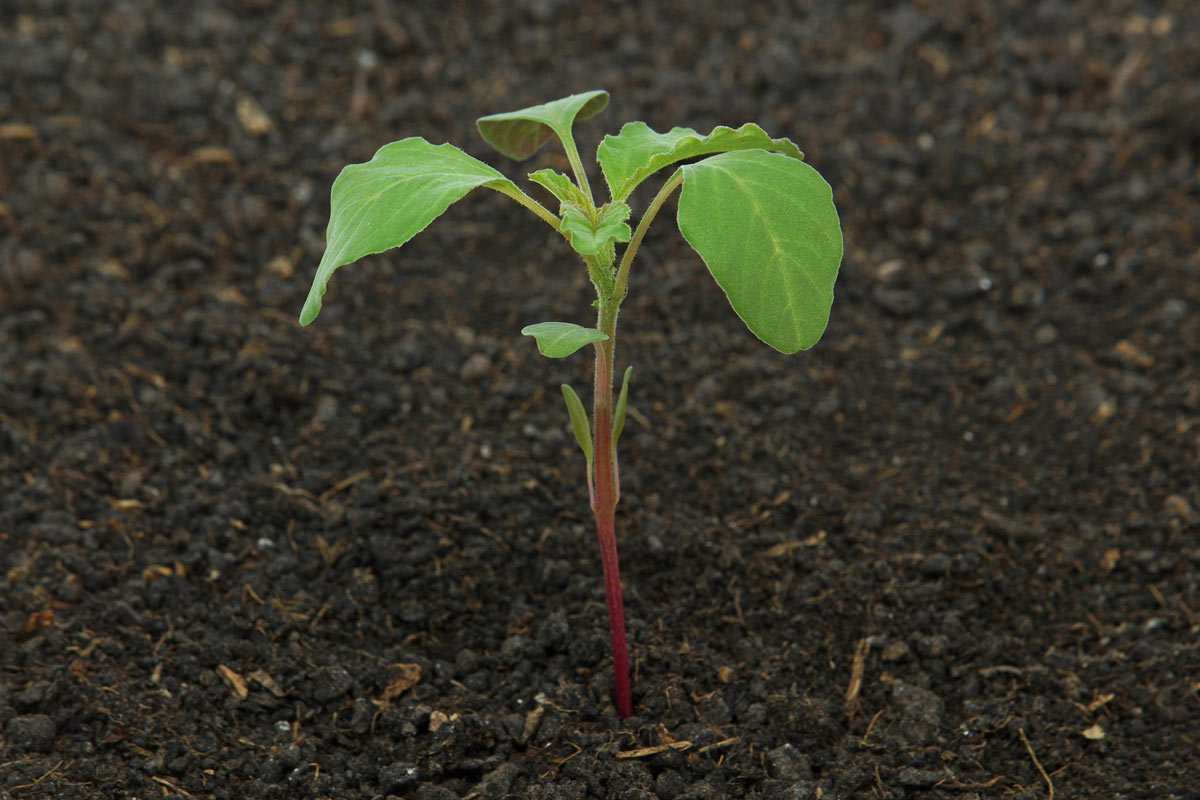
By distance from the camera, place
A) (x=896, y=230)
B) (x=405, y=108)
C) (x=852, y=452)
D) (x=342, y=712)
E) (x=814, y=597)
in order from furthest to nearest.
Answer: (x=405, y=108) → (x=896, y=230) → (x=852, y=452) → (x=814, y=597) → (x=342, y=712)

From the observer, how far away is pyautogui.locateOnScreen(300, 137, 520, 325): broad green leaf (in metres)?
1.38

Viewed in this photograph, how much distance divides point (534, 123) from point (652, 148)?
335 mm

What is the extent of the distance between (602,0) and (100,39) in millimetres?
1607

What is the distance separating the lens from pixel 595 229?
148 centimetres

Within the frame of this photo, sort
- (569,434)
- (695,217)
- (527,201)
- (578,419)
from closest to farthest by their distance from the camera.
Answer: (695,217) → (527,201) → (578,419) → (569,434)

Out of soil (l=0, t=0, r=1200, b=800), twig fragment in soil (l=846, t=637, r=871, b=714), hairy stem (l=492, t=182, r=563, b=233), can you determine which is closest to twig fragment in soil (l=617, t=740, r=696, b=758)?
soil (l=0, t=0, r=1200, b=800)

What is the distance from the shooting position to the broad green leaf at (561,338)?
1.37 m

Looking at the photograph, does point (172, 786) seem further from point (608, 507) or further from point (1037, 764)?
point (1037, 764)

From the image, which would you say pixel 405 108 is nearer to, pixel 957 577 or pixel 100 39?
pixel 100 39

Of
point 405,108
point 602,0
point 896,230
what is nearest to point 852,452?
point 896,230

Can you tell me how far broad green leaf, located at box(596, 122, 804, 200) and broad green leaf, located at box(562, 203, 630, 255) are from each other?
0.16 ft

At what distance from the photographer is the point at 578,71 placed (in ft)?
11.7

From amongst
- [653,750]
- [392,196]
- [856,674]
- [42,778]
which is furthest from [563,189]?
[42,778]

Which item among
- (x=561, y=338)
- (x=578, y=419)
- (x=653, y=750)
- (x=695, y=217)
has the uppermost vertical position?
(x=695, y=217)
